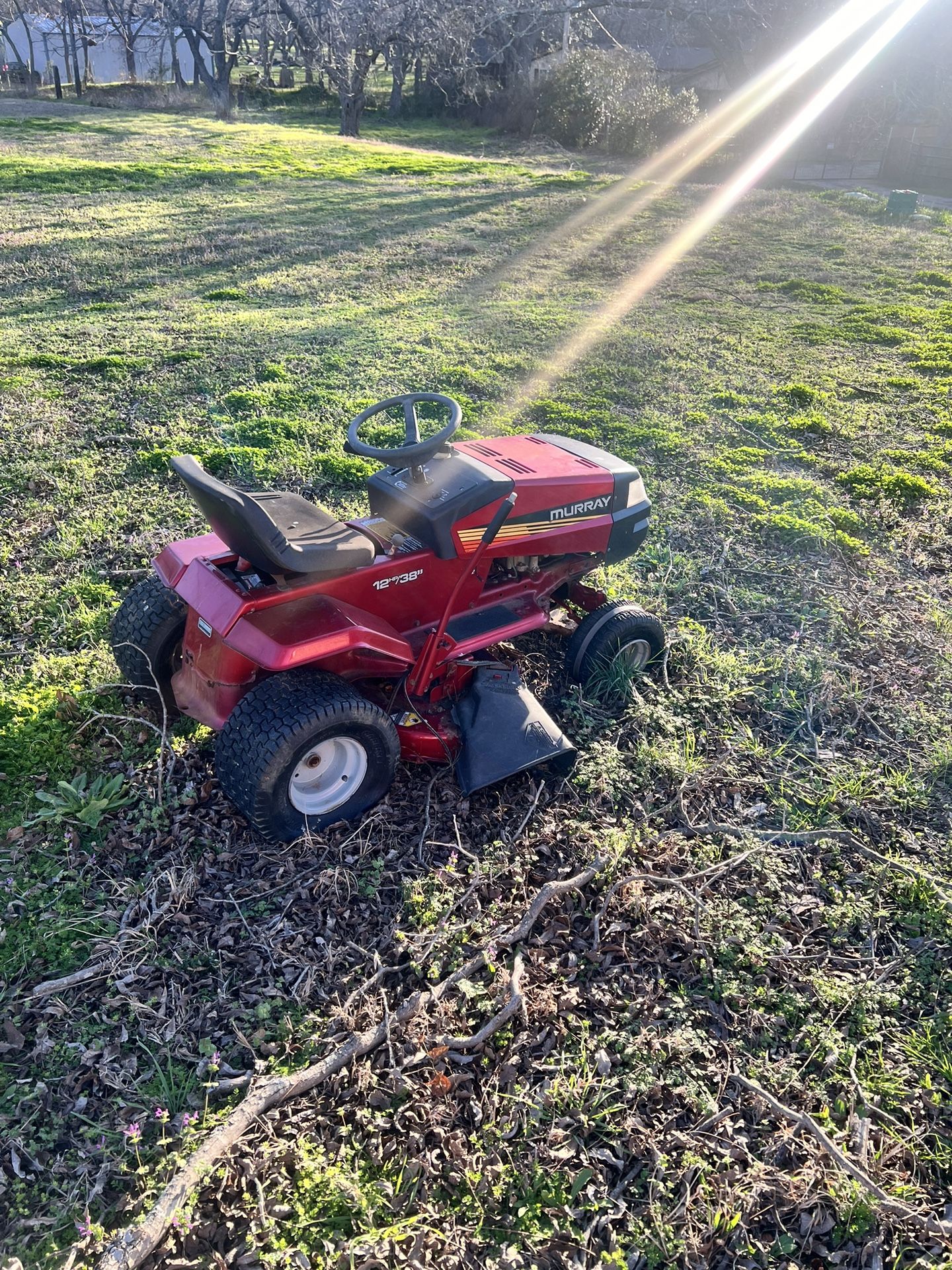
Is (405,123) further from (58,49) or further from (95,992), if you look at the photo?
(95,992)

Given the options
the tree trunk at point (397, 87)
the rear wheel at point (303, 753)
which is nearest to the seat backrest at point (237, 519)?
the rear wheel at point (303, 753)

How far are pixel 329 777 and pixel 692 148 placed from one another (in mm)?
25625

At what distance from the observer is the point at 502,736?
349 centimetres

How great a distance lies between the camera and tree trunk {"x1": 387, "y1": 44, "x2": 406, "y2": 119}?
98.1 feet

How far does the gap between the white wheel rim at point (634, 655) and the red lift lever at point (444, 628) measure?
929 mm

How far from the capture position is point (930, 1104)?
2592mm

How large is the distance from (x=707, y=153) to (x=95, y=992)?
26.9m

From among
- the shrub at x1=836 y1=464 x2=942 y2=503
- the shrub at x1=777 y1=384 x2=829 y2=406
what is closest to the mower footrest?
the shrub at x1=836 y1=464 x2=942 y2=503

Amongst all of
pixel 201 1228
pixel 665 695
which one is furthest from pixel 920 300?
pixel 201 1228

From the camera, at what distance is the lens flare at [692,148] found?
12922mm

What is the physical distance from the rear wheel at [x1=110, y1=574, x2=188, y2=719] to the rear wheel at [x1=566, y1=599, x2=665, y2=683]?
1787mm

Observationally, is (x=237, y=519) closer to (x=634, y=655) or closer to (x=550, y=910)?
(x=550, y=910)

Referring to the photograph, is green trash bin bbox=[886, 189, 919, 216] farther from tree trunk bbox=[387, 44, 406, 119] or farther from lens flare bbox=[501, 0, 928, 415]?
tree trunk bbox=[387, 44, 406, 119]

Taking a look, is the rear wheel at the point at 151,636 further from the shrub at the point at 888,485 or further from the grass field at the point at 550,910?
the shrub at the point at 888,485
